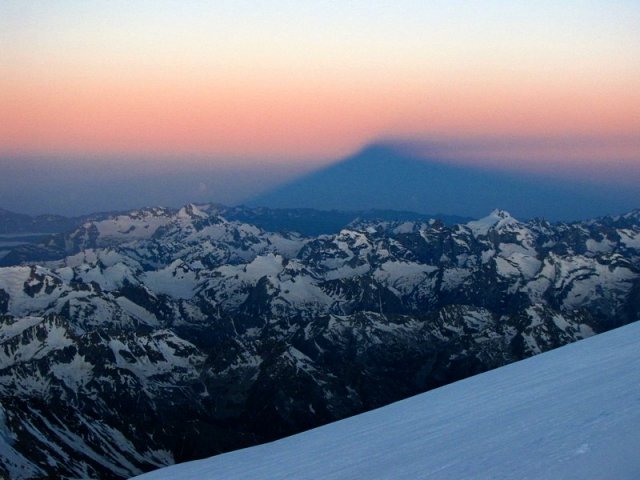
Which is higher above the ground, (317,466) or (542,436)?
(542,436)

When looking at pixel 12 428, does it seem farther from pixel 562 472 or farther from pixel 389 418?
pixel 562 472

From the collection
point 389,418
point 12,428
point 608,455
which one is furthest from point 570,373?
point 12,428

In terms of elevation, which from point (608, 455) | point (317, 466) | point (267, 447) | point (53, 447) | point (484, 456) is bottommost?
point (53, 447)

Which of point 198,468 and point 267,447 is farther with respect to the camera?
point 267,447

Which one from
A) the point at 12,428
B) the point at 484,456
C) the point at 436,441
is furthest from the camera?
the point at 12,428

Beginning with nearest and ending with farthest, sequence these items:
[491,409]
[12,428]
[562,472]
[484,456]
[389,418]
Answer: [562,472]
[484,456]
[491,409]
[389,418]
[12,428]

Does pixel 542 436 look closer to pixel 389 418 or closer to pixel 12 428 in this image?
pixel 389 418
